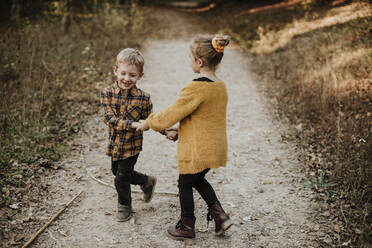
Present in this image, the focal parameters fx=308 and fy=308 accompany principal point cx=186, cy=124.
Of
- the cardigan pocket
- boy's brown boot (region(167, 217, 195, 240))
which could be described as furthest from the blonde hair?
boy's brown boot (region(167, 217, 195, 240))

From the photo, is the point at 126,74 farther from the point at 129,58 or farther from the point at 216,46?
the point at 216,46

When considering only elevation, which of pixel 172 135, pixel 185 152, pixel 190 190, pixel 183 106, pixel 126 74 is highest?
pixel 126 74

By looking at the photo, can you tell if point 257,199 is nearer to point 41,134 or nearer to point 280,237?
point 280,237

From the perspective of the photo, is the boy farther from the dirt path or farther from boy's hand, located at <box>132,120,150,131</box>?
the dirt path

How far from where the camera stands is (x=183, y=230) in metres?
3.35

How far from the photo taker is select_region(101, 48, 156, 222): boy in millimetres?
3088

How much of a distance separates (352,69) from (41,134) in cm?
648

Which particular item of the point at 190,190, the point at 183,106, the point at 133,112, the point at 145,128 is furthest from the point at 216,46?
the point at 190,190

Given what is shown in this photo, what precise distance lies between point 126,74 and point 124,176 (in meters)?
1.12

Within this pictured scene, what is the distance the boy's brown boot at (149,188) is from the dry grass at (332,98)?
7.22ft

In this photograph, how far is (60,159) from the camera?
15.8 feet

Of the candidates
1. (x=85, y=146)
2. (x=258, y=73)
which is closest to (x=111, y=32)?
(x=258, y=73)

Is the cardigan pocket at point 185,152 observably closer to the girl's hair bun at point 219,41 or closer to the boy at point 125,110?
the boy at point 125,110

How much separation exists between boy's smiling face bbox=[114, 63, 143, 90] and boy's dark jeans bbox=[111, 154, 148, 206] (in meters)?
0.79
